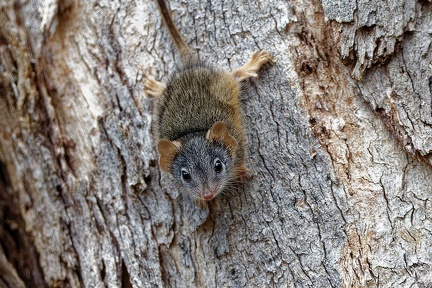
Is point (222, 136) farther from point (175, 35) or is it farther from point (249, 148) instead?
point (175, 35)

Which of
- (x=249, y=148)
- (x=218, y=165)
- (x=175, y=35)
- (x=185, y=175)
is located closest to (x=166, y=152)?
(x=185, y=175)

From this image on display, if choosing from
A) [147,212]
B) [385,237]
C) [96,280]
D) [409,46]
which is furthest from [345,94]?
[96,280]

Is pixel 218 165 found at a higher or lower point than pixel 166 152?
lower

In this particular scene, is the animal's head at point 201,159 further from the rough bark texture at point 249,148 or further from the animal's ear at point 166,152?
the rough bark texture at point 249,148

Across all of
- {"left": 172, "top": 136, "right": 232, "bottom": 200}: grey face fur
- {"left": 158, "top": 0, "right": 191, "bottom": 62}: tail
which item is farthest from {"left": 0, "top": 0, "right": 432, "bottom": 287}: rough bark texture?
{"left": 172, "top": 136, "right": 232, "bottom": 200}: grey face fur

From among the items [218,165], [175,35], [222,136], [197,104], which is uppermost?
[175,35]

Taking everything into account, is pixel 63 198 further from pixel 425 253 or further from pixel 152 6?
pixel 425 253
